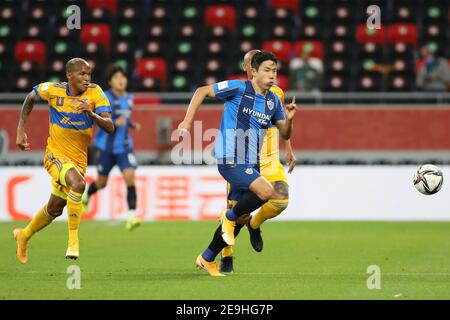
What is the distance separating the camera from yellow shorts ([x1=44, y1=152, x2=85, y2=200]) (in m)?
9.98

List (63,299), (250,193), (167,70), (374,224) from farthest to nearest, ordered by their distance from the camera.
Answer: (167,70) → (374,224) → (250,193) → (63,299)

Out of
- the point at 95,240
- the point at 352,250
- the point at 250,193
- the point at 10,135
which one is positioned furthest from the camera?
the point at 10,135

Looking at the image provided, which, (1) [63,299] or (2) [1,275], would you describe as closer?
(1) [63,299]

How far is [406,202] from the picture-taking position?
17.4 m

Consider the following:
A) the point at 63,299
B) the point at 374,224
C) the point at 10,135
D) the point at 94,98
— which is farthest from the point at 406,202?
the point at 63,299

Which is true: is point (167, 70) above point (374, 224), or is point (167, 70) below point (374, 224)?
above

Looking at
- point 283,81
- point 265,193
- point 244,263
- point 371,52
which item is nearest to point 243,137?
point 265,193

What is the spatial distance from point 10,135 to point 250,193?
9605 millimetres

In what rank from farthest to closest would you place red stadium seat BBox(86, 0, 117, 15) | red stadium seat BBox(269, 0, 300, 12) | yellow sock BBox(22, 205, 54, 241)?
red stadium seat BBox(86, 0, 117, 15)
red stadium seat BBox(269, 0, 300, 12)
yellow sock BBox(22, 205, 54, 241)

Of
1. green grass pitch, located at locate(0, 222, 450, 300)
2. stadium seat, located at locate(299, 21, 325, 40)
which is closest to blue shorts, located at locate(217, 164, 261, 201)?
green grass pitch, located at locate(0, 222, 450, 300)

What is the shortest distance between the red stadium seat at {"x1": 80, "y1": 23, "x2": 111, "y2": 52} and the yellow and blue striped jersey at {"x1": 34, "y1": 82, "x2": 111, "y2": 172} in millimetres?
10852

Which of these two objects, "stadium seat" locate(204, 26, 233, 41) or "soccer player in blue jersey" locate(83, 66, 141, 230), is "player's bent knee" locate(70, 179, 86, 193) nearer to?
"soccer player in blue jersey" locate(83, 66, 141, 230)

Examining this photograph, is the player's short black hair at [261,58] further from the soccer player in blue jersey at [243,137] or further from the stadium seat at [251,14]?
the stadium seat at [251,14]

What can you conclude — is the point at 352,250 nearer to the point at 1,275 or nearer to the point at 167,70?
the point at 1,275
